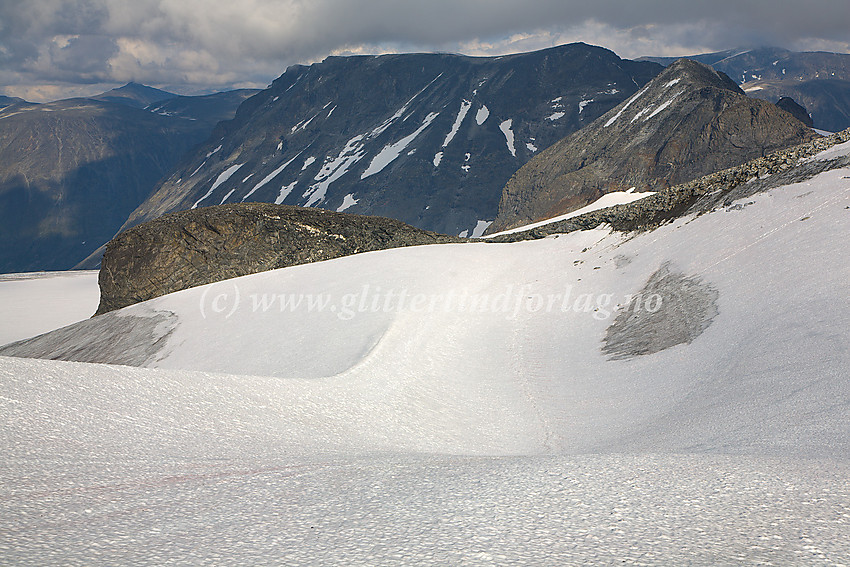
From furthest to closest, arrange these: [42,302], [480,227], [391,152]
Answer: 1. [391,152]
2. [480,227]
3. [42,302]

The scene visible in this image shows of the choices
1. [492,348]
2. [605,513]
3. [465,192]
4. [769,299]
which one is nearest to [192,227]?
[492,348]

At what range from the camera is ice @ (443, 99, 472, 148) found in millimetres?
162600

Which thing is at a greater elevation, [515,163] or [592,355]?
[515,163]

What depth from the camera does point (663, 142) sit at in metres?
66.8

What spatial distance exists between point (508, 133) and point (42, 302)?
434 feet

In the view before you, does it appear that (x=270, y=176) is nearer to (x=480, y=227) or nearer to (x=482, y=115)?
(x=482, y=115)

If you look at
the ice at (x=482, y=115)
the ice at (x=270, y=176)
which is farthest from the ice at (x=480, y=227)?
the ice at (x=270, y=176)

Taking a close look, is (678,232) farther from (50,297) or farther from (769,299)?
(50,297)

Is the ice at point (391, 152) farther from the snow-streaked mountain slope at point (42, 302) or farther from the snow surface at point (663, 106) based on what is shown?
the snow-streaked mountain slope at point (42, 302)

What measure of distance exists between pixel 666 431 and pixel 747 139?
221ft

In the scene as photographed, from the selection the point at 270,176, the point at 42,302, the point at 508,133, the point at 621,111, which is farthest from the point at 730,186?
the point at 270,176

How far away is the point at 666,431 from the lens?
7.57 meters

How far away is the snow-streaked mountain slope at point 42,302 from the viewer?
40431 millimetres

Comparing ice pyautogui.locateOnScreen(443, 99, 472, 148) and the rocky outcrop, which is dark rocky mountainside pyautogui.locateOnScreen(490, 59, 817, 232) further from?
ice pyautogui.locateOnScreen(443, 99, 472, 148)
